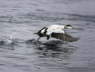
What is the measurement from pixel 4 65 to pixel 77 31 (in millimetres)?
7339

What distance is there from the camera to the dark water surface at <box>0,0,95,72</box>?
15641mm

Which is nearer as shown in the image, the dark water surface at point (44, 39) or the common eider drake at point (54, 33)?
the dark water surface at point (44, 39)

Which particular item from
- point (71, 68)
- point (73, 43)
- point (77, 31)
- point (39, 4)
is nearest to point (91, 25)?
point (77, 31)

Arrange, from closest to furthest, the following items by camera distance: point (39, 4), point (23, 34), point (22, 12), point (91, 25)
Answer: point (23, 34)
point (91, 25)
point (22, 12)
point (39, 4)

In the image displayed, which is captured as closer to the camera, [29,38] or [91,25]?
[29,38]

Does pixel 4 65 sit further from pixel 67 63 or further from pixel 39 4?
pixel 39 4

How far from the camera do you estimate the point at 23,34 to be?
20.5 m

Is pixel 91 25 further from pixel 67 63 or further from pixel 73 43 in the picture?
pixel 67 63

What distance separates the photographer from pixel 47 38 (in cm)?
1894

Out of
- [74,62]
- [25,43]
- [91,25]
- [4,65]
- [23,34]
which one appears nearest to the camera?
[4,65]

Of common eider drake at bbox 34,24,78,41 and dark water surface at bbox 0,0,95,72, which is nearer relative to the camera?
dark water surface at bbox 0,0,95,72

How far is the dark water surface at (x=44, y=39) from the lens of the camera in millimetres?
15641

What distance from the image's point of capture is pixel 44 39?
19.9 m

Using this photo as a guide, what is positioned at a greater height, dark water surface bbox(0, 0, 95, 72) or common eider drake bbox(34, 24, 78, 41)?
common eider drake bbox(34, 24, 78, 41)
